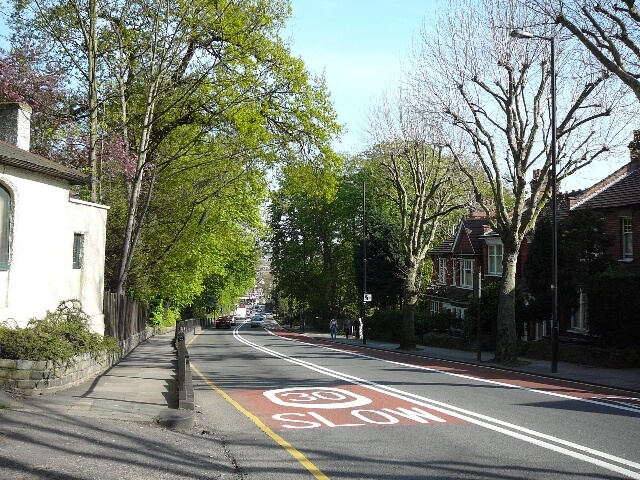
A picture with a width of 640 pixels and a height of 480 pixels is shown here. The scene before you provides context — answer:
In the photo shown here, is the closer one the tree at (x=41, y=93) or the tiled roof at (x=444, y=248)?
the tree at (x=41, y=93)

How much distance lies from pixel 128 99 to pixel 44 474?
2075 cm

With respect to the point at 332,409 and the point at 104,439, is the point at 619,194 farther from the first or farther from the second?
the point at 104,439

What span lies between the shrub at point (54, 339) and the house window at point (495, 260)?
31.5m

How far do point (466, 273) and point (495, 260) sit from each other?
5.42 m

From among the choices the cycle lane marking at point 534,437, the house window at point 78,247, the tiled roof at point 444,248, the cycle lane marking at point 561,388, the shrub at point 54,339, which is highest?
the tiled roof at point 444,248

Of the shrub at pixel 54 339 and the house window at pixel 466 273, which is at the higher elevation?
the house window at pixel 466 273

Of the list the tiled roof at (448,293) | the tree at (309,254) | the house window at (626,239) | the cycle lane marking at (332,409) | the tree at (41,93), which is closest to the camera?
the cycle lane marking at (332,409)

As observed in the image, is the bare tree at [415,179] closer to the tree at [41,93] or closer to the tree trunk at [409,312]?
the tree trunk at [409,312]

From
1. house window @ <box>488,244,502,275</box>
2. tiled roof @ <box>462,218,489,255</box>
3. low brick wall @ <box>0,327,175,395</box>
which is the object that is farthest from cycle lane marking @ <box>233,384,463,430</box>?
tiled roof @ <box>462,218,489,255</box>

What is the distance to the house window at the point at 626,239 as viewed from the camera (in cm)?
2892

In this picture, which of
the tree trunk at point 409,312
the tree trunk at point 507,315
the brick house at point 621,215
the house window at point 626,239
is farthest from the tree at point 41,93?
the house window at point 626,239

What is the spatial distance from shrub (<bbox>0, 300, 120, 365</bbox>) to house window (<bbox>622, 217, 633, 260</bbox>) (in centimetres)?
2239

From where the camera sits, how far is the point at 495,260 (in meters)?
A: 43.8

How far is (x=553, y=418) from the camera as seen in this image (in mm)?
11156
